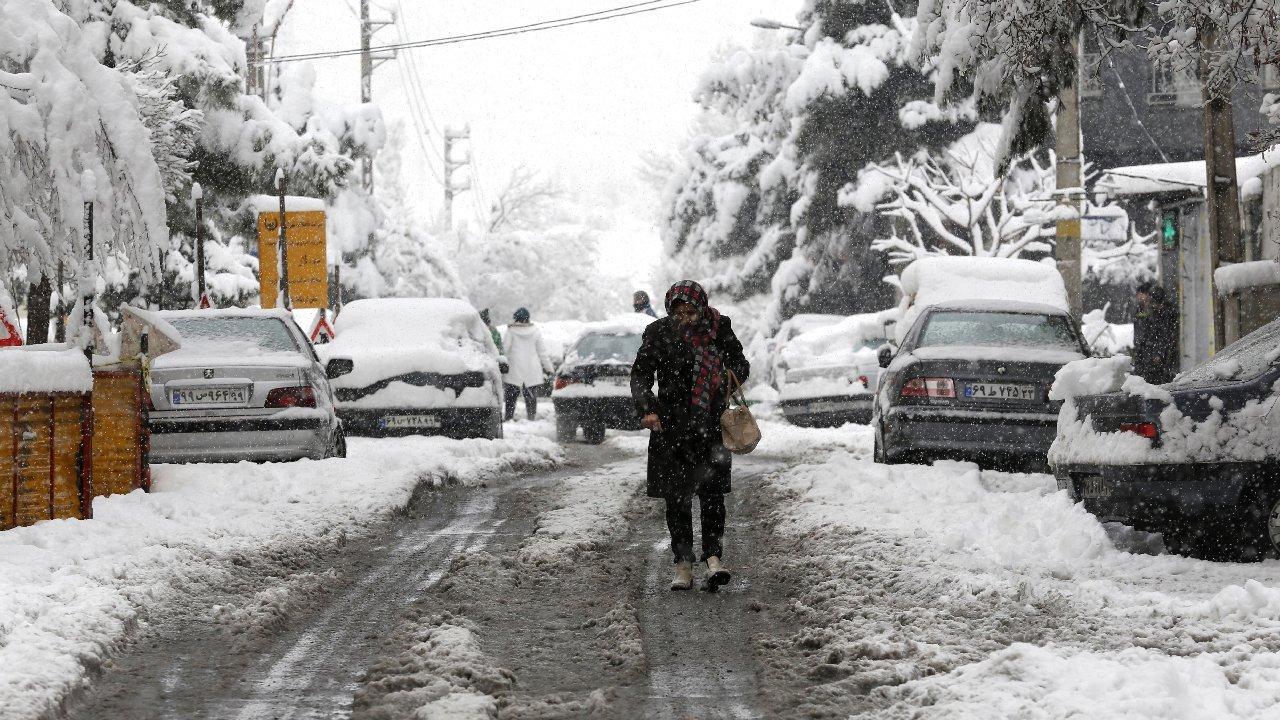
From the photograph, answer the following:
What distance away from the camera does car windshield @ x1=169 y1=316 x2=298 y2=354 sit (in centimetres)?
1223

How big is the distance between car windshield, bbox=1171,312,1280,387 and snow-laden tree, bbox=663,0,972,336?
81.1ft

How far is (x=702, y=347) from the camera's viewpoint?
7824mm

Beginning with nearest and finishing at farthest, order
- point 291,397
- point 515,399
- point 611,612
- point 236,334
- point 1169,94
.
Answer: point 611,612 → point 291,397 → point 236,334 → point 515,399 → point 1169,94

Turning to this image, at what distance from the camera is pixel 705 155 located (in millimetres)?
42625

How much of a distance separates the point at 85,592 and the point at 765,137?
34.3m

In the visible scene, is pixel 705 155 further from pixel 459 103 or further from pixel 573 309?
pixel 459 103

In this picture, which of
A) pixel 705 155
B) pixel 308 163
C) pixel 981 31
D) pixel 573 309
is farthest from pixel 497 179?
pixel 981 31

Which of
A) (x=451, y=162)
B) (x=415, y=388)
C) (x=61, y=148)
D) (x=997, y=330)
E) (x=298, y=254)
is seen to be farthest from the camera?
(x=451, y=162)

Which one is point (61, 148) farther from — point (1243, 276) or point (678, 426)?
point (1243, 276)

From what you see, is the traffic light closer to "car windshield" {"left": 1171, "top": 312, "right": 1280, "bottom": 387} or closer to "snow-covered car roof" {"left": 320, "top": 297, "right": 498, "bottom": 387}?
"snow-covered car roof" {"left": 320, "top": 297, "right": 498, "bottom": 387}

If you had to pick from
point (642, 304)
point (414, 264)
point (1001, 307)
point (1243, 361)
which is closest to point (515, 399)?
point (642, 304)

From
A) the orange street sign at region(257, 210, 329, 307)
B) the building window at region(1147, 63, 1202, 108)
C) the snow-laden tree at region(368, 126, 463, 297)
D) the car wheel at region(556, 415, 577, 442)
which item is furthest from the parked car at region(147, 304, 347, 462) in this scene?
the snow-laden tree at region(368, 126, 463, 297)

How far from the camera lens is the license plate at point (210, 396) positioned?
37.1 feet

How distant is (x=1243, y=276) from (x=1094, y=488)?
6.91 meters
